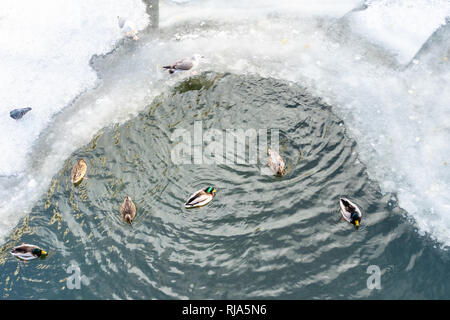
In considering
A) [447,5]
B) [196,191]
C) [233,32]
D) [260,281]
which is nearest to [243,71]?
[233,32]

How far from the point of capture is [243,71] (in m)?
6.56

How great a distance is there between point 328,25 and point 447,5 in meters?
2.36

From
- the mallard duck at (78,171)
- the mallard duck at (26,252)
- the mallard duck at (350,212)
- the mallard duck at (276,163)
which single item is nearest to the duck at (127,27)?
the mallard duck at (78,171)

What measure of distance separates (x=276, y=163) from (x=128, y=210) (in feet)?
7.32

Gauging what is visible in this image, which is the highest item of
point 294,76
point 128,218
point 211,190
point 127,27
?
point 127,27

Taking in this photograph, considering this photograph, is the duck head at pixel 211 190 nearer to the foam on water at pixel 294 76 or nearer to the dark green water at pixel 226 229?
the dark green water at pixel 226 229

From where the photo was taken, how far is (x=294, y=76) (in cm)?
650

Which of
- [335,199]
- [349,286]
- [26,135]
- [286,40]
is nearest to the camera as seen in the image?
[349,286]

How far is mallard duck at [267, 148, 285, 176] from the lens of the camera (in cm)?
535

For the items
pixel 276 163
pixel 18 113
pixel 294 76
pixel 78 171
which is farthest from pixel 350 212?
pixel 18 113

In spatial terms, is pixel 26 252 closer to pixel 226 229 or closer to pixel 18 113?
pixel 18 113

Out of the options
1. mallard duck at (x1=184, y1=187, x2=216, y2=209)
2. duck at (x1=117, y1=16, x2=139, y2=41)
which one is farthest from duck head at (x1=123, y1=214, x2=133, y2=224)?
duck at (x1=117, y1=16, x2=139, y2=41)

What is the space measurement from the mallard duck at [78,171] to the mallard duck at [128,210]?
2.99ft

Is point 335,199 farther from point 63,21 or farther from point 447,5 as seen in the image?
point 63,21
